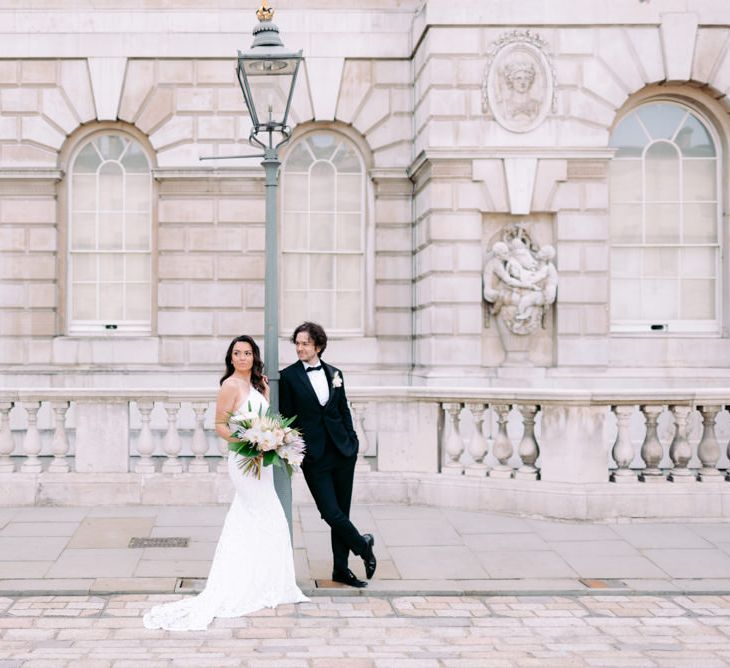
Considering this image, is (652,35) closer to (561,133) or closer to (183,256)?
(561,133)

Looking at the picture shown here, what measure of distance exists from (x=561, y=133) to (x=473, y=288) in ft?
9.19

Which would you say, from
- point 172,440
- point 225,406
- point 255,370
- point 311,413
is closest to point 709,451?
point 311,413

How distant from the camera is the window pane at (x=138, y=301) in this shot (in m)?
15.4

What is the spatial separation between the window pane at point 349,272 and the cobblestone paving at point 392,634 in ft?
30.0

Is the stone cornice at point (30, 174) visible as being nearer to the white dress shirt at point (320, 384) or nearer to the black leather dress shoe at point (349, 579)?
the white dress shirt at point (320, 384)

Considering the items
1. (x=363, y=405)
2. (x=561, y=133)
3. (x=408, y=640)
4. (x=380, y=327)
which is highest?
(x=561, y=133)

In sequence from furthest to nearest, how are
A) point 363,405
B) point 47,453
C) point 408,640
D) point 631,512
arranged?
point 47,453 → point 363,405 → point 631,512 → point 408,640

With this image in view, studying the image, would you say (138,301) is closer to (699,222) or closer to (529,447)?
(529,447)

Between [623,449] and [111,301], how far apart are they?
9.52m

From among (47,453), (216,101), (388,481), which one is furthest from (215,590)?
(216,101)

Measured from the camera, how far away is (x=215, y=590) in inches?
254

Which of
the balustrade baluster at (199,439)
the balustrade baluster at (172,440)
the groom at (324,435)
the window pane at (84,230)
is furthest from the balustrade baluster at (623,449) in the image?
the window pane at (84,230)

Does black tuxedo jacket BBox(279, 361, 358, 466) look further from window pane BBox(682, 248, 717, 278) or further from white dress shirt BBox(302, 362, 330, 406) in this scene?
window pane BBox(682, 248, 717, 278)

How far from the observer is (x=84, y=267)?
15453mm
